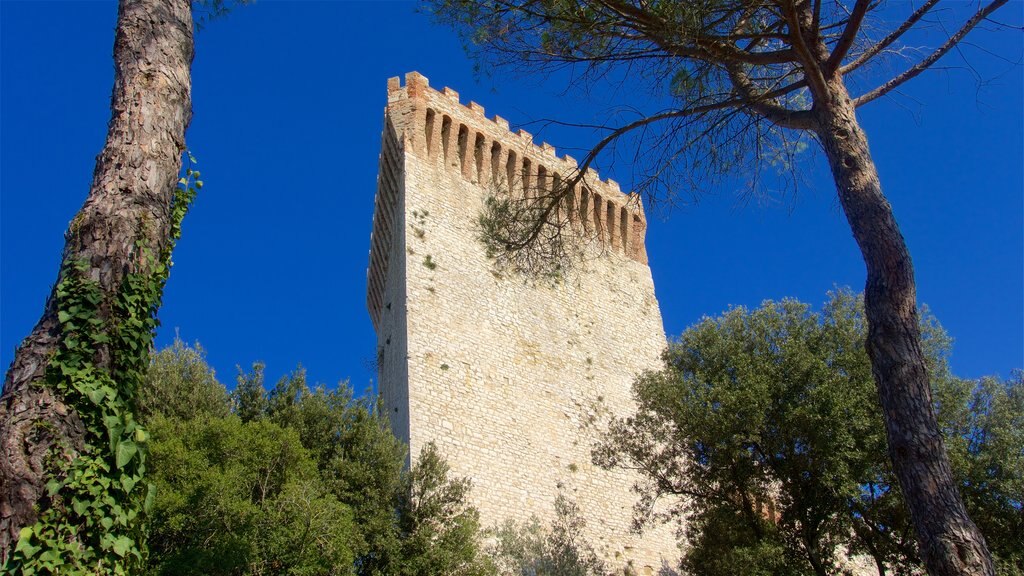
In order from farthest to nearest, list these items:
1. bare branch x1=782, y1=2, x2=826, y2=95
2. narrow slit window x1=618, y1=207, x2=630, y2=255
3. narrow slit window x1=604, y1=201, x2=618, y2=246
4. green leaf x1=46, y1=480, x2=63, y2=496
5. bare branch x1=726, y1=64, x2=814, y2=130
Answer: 1. narrow slit window x1=618, y1=207, x2=630, y2=255
2. narrow slit window x1=604, y1=201, x2=618, y2=246
3. bare branch x1=726, y1=64, x2=814, y2=130
4. bare branch x1=782, y1=2, x2=826, y2=95
5. green leaf x1=46, y1=480, x2=63, y2=496

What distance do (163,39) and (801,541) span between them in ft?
32.1

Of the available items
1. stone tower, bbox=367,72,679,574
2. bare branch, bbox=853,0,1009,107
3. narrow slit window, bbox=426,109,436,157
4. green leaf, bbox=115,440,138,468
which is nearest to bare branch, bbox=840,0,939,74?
bare branch, bbox=853,0,1009,107

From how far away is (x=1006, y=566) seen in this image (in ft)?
33.8

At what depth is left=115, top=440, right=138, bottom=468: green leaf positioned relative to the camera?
12.1ft

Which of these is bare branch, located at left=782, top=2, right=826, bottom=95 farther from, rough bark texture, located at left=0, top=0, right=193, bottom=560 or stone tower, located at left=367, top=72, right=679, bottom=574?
rough bark texture, located at left=0, top=0, right=193, bottom=560

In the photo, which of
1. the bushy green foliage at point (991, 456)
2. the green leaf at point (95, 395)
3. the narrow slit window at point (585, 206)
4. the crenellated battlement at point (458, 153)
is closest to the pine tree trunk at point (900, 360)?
the green leaf at point (95, 395)

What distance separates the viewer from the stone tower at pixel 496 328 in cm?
1271

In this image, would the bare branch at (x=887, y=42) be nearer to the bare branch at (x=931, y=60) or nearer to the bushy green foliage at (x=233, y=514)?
the bare branch at (x=931, y=60)

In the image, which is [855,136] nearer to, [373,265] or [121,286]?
[121,286]

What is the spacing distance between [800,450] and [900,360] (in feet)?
19.8

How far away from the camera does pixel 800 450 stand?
431 inches

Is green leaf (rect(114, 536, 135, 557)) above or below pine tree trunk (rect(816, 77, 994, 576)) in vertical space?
below

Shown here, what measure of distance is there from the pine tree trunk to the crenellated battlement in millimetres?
9121

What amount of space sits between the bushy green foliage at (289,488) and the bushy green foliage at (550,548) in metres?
0.85
